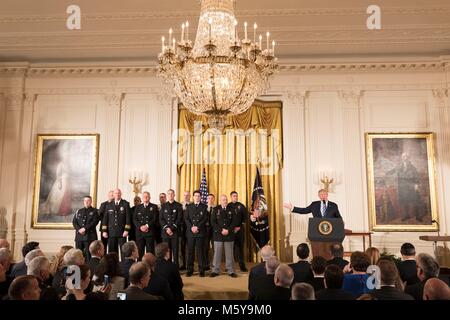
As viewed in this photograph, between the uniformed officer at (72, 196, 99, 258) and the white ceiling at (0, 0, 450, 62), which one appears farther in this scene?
the uniformed officer at (72, 196, 99, 258)

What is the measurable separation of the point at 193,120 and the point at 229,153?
4.21ft

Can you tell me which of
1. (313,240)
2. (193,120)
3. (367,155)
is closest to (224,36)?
(313,240)

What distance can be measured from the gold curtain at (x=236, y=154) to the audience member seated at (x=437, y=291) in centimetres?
758

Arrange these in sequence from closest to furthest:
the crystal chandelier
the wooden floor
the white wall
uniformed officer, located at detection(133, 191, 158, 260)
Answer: the crystal chandelier → the wooden floor → uniformed officer, located at detection(133, 191, 158, 260) → the white wall

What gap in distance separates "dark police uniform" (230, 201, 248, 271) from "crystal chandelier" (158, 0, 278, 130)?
3.26 m

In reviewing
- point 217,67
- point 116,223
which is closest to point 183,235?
point 116,223

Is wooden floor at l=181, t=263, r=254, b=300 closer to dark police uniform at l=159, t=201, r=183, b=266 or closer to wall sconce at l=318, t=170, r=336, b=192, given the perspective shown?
dark police uniform at l=159, t=201, r=183, b=266

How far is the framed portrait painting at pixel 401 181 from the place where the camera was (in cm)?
1005

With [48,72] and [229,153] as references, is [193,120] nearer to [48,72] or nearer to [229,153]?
[229,153]

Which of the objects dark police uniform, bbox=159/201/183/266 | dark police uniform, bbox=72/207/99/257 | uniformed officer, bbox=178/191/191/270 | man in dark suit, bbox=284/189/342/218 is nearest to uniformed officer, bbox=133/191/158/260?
dark police uniform, bbox=159/201/183/266

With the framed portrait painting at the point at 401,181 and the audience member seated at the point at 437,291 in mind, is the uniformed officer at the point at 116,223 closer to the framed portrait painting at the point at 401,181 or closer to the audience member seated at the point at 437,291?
the framed portrait painting at the point at 401,181

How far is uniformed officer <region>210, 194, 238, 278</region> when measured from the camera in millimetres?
8307

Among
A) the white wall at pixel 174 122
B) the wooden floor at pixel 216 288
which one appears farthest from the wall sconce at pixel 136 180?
the wooden floor at pixel 216 288

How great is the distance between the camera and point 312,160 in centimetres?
1049
